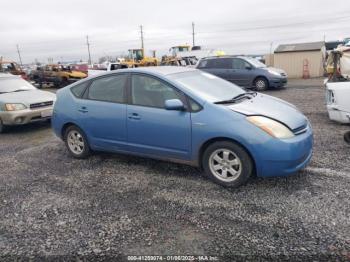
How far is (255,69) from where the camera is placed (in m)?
15.1

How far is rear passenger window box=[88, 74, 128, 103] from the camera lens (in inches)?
208

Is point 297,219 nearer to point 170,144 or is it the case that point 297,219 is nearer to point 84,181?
point 170,144

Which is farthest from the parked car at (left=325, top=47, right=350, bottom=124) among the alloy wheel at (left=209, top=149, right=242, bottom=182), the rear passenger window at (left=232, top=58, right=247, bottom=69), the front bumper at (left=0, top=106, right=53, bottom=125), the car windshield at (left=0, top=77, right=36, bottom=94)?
the car windshield at (left=0, top=77, right=36, bottom=94)

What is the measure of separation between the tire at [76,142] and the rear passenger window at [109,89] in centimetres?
67

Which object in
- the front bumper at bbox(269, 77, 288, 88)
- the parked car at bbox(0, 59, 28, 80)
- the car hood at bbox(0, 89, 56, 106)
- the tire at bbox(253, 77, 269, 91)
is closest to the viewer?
the car hood at bbox(0, 89, 56, 106)

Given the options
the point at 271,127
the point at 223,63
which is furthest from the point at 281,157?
the point at 223,63

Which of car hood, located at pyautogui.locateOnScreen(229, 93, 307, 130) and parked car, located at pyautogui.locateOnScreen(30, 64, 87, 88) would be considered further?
parked car, located at pyautogui.locateOnScreen(30, 64, 87, 88)

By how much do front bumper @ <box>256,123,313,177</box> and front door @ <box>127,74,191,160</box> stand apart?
980mm

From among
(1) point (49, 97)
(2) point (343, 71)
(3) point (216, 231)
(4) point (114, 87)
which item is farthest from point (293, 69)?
(3) point (216, 231)

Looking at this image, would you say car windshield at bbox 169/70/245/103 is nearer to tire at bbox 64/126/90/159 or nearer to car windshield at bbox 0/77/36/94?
tire at bbox 64/126/90/159

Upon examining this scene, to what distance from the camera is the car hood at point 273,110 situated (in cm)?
427

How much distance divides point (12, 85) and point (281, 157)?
811cm

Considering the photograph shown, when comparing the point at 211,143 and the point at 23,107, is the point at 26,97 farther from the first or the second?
the point at 211,143

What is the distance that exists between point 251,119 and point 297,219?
1244 millimetres
